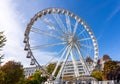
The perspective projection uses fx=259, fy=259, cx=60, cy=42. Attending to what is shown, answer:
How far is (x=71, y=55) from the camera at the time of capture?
50.3m

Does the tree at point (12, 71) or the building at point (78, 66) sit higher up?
the building at point (78, 66)

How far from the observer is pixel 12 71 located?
57.9 meters

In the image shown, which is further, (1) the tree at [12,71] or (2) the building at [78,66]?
(2) the building at [78,66]

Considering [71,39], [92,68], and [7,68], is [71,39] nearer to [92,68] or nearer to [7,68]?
[92,68]

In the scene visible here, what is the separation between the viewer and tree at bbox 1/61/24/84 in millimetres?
55619

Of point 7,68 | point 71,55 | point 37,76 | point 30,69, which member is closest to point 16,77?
point 7,68

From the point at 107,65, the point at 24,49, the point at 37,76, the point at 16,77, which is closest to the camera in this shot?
the point at 24,49

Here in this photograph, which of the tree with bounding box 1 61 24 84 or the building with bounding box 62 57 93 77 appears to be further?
the building with bounding box 62 57 93 77

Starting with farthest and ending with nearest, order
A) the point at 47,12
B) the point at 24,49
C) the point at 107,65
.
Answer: the point at 107,65 < the point at 47,12 < the point at 24,49

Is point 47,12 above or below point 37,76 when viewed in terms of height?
above

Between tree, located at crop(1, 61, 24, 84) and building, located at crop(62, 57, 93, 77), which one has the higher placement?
building, located at crop(62, 57, 93, 77)

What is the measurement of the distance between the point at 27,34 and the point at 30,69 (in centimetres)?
15138

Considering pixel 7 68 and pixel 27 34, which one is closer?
pixel 27 34

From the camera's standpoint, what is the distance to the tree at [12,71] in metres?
55.6
